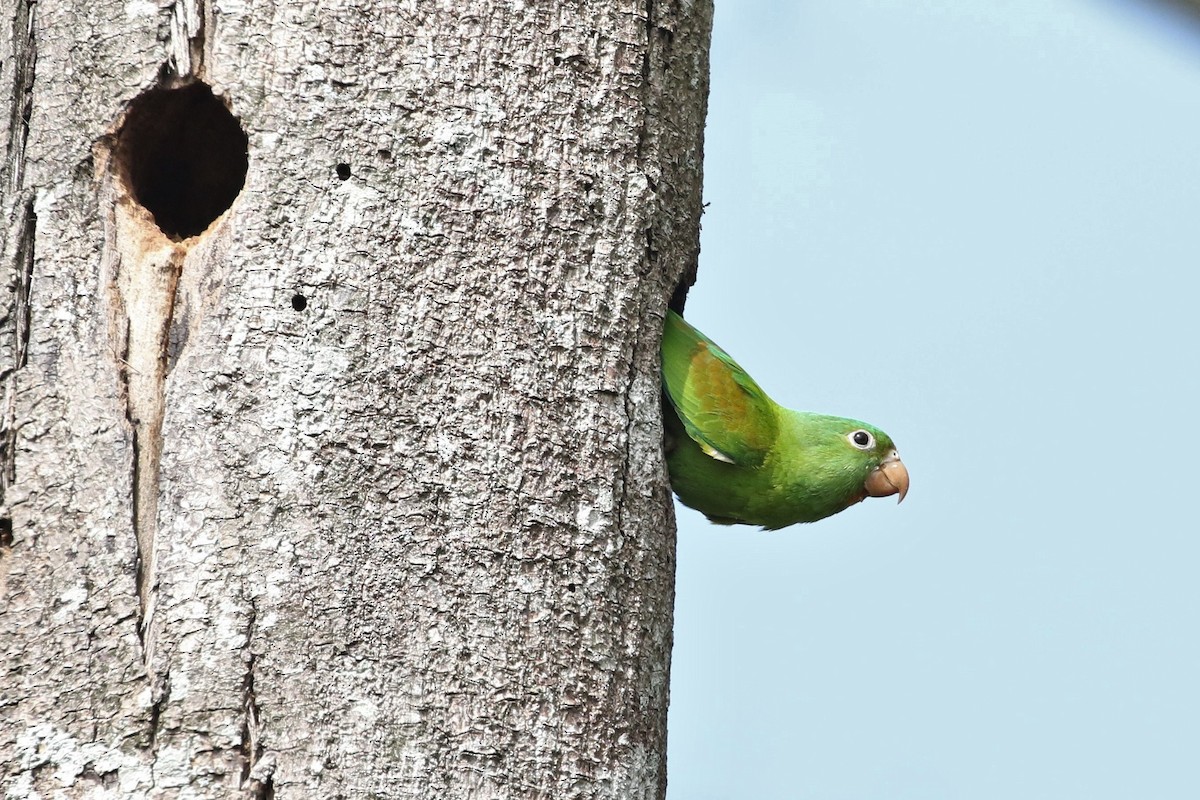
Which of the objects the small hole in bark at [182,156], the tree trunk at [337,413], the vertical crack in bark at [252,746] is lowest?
the vertical crack in bark at [252,746]

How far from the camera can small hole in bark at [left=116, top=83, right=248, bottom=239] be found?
2.74 meters

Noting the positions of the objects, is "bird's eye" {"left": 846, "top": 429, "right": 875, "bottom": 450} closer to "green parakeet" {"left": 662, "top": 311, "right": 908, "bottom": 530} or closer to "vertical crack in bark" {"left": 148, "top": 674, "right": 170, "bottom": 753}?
"green parakeet" {"left": 662, "top": 311, "right": 908, "bottom": 530}

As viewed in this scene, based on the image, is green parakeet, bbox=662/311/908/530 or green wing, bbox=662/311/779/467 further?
green parakeet, bbox=662/311/908/530

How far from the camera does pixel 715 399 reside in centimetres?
362

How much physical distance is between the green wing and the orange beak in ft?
2.11

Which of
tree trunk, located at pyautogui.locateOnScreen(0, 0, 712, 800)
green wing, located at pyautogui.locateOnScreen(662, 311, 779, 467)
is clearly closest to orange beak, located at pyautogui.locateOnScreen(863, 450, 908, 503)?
green wing, located at pyautogui.locateOnScreen(662, 311, 779, 467)

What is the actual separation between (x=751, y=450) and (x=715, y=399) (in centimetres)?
38

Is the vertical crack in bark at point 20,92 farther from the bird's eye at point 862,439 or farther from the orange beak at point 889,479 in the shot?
the orange beak at point 889,479

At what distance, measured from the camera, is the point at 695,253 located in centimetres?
319

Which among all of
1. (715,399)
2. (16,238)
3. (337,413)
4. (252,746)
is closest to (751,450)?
(715,399)

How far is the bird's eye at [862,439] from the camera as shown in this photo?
14.4 feet

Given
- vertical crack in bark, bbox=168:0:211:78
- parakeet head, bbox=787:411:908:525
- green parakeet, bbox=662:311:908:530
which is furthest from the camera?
parakeet head, bbox=787:411:908:525

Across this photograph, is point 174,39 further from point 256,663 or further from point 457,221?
point 256,663

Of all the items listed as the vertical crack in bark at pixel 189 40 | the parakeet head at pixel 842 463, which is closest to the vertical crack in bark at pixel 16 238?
the vertical crack in bark at pixel 189 40
